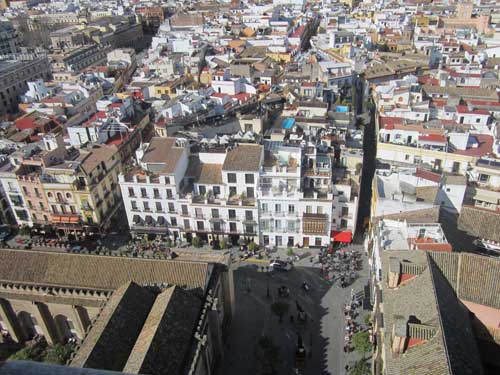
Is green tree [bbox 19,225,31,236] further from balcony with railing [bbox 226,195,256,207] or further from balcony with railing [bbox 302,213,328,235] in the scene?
balcony with railing [bbox 302,213,328,235]

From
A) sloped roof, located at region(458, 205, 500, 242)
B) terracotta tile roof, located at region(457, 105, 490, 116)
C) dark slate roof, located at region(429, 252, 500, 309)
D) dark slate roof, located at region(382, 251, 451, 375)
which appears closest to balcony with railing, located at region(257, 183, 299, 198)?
dark slate roof, located at region(382, 251, 451, 375)

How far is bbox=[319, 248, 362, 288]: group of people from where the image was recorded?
54719 mm

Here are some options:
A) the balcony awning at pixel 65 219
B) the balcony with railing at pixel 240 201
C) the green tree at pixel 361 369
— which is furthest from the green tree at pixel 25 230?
the green tree at pixel 361 369

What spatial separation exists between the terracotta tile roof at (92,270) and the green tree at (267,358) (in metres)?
8.90

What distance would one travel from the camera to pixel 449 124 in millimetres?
73812

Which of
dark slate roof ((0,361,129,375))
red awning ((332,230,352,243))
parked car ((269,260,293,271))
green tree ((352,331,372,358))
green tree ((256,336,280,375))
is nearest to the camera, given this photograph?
dark slate roof ((0,361,129,375))

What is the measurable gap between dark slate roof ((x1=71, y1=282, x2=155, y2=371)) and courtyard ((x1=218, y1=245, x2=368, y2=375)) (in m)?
12.1

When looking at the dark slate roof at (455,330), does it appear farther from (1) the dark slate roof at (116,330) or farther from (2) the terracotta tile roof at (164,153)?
(2) the terracotta tile roof at (164,153)

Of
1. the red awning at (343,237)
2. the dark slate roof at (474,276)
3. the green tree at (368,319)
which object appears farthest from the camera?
the red awning at (343,237)

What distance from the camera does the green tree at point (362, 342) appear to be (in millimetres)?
41500

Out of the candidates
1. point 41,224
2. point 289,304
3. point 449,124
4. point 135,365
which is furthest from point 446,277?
point 41,224

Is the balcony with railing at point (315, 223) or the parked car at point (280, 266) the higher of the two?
the balcony with railing at point (315, 223)

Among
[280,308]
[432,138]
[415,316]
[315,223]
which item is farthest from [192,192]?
[432,138]

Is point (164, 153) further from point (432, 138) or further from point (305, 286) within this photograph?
point (432, 138)
